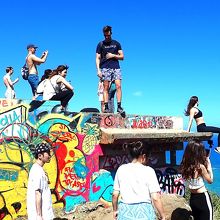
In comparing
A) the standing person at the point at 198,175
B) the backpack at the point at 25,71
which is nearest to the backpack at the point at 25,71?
the backpack at the point at 25,71

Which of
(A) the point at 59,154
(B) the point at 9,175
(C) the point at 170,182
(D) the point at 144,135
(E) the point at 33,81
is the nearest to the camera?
(B) the point at 9,175

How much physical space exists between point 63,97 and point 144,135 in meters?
2.37

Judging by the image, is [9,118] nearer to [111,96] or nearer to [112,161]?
[112,161]

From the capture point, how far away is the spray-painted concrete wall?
866 cm

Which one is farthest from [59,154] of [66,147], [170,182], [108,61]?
[170,182]

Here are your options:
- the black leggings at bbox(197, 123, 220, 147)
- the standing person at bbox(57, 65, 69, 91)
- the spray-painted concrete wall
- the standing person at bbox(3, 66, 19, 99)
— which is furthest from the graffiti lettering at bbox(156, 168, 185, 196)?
the standing person at bbox(3, 66, 19, 99)

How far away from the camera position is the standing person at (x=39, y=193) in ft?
18.0

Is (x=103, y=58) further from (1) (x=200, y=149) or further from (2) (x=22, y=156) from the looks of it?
(1) (x=200, y=149)

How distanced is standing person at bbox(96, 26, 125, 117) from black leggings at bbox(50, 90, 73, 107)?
1459 millimetres

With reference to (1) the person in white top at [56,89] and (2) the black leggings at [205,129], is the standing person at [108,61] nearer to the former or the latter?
(1) the person in white top at [56,89]

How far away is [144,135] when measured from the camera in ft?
34.8

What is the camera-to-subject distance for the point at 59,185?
31.0 ft

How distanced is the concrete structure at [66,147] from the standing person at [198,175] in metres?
4.22

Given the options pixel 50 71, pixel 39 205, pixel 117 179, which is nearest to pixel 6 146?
pixel 50 71
